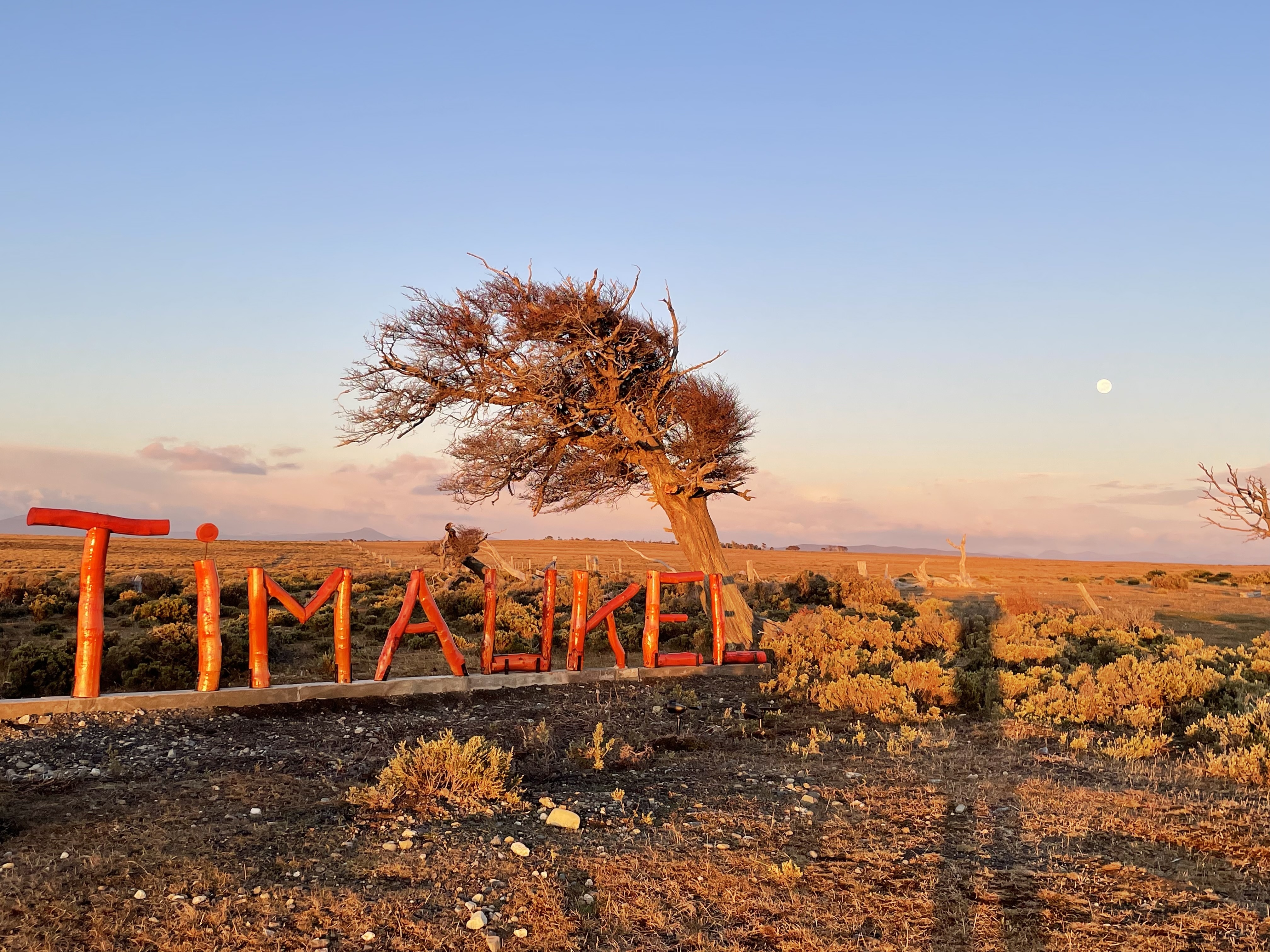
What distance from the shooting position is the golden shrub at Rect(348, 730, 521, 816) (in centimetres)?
701

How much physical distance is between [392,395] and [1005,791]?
13.6 meters

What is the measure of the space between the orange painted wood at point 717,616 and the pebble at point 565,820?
326 inches

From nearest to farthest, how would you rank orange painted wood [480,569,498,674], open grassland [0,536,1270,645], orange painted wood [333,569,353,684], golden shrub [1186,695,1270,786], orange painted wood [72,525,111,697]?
golden shrub [1186,695,1270,786] < orange painted wood [72,525,111,697] < orange painted wood [333,569,353,684] < orange painted wood [480,569,498,674] < open grassland [0,536,1270,645]

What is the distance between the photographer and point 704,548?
1777cm

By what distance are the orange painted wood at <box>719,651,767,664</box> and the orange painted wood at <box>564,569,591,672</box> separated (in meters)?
2.58

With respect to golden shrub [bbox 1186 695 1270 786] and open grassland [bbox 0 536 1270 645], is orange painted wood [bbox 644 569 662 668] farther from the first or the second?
open grassland [bbox 0 536 1270 645]

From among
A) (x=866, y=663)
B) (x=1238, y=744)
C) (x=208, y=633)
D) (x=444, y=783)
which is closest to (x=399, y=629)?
(x=208, y=633)

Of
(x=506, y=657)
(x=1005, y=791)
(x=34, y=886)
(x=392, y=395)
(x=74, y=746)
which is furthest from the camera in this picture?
(x=392, y=395)

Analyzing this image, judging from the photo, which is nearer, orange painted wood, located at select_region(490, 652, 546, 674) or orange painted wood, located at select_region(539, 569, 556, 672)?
orange painted wood, located at select_region(490, 652, 546, 674)

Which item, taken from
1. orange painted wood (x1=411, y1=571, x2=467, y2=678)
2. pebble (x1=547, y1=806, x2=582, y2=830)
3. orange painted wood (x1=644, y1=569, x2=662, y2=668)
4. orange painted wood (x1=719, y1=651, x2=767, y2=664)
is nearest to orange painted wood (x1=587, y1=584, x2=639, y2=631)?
orange painted wood (x1=644, y1=569, x2=662, y2=668)

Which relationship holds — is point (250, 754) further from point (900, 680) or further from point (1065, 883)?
point (900, 680)

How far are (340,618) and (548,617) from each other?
3.30m

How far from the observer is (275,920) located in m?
4.99

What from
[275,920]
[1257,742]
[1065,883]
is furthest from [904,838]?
[1257,742]
